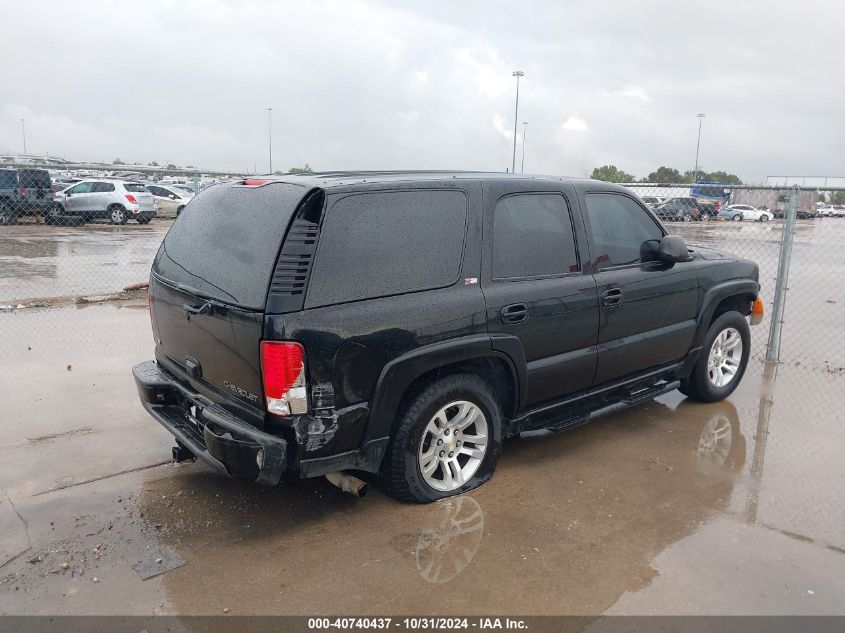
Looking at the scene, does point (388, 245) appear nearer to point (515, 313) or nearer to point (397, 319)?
point (397, 319)

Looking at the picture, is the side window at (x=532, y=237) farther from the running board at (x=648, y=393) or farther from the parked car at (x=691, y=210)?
the parked car at (x=691, y=210)

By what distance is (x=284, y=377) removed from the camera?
319cm

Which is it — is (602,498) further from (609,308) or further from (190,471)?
(190,471)

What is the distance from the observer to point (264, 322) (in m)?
3.17

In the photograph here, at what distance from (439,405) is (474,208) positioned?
114cm

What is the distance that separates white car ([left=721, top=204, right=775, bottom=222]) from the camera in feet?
121

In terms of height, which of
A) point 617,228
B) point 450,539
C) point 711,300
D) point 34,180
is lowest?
point 450,539

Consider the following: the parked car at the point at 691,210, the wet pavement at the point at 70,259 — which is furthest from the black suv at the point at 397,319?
the parked car at the point at 691,210

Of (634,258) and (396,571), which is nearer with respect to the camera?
(396,571)

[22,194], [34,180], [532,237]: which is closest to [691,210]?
[34,180]

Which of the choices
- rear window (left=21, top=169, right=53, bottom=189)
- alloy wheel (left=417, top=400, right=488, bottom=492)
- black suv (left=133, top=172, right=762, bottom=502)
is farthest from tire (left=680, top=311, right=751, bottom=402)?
rear window (left=21, top=169, right=53, bottom=189)

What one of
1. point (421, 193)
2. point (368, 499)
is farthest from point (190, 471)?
point (421, 193)

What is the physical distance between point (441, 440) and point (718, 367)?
3010 mm

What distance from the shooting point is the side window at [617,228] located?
4.54 m
